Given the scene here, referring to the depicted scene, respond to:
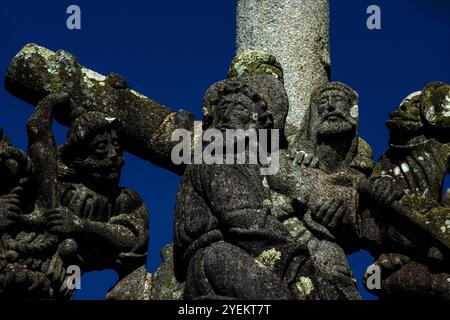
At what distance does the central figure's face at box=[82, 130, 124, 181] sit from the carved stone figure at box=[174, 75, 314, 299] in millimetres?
1008

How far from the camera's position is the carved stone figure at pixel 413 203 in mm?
21000

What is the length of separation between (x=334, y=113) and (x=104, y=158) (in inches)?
84.6

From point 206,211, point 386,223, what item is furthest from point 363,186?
point 206,211

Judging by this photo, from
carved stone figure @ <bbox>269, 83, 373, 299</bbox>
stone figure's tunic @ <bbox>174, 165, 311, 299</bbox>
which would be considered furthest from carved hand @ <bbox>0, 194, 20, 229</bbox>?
carved stone figure @ <bbox>269, 83, 373, 299</bbox>

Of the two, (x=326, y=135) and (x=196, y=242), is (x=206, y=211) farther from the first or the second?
(x=326, y=135)

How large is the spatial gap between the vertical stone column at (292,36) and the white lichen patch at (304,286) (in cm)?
364

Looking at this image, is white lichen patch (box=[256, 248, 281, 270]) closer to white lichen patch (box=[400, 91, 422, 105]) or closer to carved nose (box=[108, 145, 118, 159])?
carved nose (box=[108, 145, 118, 159])

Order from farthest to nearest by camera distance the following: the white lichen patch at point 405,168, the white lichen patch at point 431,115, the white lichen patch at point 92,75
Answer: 1. the white lichen patch at point 92,75
2. the white lichen patch at point 431,115
3. the white lichen patch at point 405,168

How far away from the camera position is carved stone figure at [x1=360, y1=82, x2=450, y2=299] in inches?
827

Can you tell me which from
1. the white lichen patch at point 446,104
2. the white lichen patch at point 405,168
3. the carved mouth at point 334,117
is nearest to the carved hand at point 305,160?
the carved mouth at point 334,117

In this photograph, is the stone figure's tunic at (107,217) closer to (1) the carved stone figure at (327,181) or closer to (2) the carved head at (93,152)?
(2) the carved head at (93,152)

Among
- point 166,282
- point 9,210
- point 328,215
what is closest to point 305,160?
point 328,215

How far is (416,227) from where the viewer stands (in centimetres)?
2116
